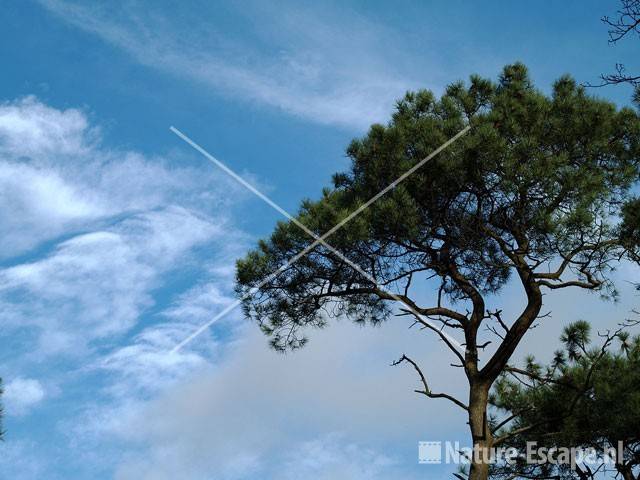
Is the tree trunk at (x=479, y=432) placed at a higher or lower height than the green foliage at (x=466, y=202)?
lower

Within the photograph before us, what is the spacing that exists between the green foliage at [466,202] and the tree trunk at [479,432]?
1.03 m

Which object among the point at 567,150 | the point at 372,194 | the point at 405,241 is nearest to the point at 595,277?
the point at 567,150

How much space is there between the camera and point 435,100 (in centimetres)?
775

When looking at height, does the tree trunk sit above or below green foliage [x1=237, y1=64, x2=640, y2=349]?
below

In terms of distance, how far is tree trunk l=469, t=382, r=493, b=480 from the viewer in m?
6.23

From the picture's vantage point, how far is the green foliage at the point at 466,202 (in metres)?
6.77

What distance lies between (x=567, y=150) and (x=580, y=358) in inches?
93.1

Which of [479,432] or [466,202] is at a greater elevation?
[466,202]

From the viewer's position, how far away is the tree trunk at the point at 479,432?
623 cm

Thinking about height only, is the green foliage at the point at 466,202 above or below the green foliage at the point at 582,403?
above

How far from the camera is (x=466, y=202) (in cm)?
714

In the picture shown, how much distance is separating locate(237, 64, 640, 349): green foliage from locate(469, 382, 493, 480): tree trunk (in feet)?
3.38

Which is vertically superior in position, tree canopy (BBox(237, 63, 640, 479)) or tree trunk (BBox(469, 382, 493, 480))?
tree canopy (BBox(237, 63, 640, 479))

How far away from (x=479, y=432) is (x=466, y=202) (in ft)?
7.23
